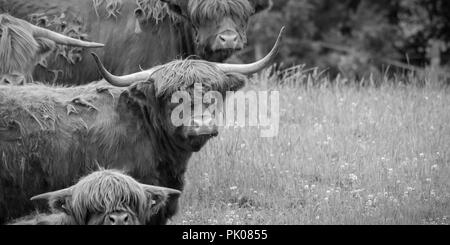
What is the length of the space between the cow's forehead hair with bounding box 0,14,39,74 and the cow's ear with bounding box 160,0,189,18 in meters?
1.31

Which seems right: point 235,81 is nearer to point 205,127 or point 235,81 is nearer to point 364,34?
point 205,127

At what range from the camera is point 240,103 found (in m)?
10.3

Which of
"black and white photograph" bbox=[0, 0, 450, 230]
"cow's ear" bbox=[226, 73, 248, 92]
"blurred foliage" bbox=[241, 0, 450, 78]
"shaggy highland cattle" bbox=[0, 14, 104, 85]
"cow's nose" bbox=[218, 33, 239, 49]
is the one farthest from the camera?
"blurred foliage" bbox=[241, 0, 450, 78]

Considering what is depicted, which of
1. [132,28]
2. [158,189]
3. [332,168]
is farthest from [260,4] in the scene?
[158,189]

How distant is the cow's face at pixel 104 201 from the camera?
247 inches

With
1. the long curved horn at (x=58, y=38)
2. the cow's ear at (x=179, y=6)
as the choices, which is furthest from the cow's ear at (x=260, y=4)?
the long curved horn at (x=58, y=38)

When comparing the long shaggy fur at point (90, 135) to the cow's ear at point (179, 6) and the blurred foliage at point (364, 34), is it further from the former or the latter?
the blurred foliage at point (364, 34)

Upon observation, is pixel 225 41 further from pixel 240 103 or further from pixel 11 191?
pixel 11 191

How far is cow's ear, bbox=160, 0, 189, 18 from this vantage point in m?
9.13

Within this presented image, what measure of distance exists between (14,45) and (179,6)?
5.18 ft

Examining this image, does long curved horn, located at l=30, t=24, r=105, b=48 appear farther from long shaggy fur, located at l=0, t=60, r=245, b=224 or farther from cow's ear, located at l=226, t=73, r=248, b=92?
cow's ear, located at l=226, t=73, r=248, b=92

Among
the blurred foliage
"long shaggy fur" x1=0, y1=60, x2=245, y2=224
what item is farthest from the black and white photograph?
the blurred foliage

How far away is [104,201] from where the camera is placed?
627cm

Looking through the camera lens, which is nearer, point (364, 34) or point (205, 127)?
point (205, 127)
